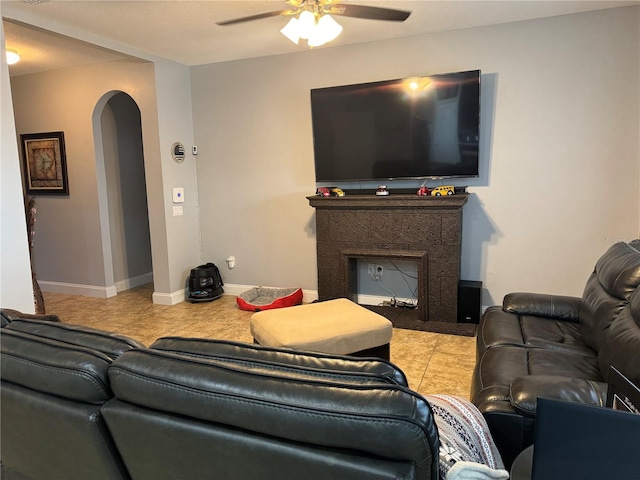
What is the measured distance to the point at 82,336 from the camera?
43.9 inches

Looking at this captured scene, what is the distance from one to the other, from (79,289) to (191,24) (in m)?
3.46

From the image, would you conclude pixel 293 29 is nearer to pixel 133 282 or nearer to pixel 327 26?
pixel 327 26

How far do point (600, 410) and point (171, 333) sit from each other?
3728mm

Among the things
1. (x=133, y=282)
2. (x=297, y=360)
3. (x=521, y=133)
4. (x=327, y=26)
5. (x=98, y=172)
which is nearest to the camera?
(x=297, y=360)

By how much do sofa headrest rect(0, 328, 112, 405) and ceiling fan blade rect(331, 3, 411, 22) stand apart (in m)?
2.57

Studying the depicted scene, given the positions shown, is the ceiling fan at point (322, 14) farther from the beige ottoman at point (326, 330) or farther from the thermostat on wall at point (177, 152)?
the thermostat on wall at point (177, 152)

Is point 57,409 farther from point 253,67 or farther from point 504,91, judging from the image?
point 253,67

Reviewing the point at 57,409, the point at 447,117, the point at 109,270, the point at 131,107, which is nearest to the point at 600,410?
the point at 57,409

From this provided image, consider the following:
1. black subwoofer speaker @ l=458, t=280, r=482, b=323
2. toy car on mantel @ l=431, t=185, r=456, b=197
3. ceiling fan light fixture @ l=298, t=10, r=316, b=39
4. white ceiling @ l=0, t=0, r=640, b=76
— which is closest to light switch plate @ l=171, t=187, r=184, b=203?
white ceiling @ l=0, t=0, r=640, b=76

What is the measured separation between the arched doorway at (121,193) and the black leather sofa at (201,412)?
453cm

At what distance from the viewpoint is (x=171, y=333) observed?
4027 millimetres

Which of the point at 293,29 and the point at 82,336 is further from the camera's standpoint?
the point at 293,29

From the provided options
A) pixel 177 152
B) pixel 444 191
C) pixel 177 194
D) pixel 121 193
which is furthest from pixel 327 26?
pixel 121 193

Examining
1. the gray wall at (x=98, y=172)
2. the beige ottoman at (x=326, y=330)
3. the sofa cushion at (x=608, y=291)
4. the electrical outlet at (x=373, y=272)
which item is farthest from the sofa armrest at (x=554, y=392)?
the gray wall at (x=98, y=172)
